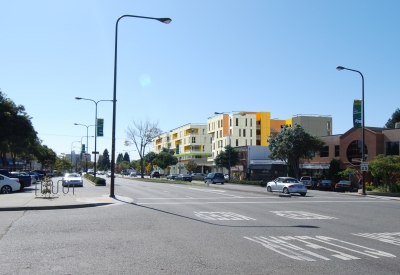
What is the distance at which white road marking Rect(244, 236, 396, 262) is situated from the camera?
9.37 metres

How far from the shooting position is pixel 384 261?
29.5 feet

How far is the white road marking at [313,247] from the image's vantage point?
369 inches

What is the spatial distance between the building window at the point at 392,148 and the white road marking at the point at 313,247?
42.1 m

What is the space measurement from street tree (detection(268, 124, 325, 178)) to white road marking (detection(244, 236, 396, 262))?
46.4m

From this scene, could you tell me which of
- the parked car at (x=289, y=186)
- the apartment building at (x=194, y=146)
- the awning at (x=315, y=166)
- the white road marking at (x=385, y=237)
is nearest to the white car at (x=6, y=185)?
the parked car at (x=289, y=186)

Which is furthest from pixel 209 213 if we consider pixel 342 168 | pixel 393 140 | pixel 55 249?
pixel 342 168

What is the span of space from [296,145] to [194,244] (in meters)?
48.4

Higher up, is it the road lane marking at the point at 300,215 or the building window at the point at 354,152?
the building window at the point at 354,152

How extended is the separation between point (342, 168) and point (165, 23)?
40735mm

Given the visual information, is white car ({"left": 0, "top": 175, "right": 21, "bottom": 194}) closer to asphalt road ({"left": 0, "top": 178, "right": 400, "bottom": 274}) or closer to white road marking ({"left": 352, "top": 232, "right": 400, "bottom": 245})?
asphalt road ({"left": 0, "top": 178, "right": 400, "bottom": 274})

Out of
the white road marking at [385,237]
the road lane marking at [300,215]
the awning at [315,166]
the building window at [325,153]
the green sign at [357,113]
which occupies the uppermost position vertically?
the green sign at [357,113]

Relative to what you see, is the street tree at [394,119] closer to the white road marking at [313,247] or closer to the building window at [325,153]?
the building window at [325,153]

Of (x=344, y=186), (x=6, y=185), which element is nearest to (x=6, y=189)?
(x=6, y=185)

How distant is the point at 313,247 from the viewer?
10.4 meters
